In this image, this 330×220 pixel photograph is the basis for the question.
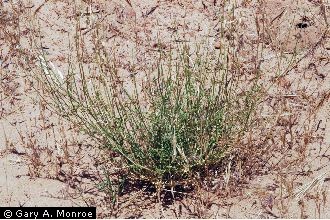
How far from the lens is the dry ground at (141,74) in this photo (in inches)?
110

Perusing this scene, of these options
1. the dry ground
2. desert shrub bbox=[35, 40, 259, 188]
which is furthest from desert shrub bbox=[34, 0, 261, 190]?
the dry ground

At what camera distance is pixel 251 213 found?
2.76 metres

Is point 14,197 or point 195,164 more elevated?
point 195,164

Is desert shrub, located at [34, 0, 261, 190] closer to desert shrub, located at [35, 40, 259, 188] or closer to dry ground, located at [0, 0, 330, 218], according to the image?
desert shrub, located at [35, 40, 259, 188]

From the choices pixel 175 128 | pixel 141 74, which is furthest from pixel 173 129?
pixel 141 74

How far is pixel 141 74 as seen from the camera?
145 inches

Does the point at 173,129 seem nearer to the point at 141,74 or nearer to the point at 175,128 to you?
the point at 175,128

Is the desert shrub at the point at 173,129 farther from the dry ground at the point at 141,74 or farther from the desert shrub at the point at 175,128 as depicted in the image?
the dry ground at the point at 141,74

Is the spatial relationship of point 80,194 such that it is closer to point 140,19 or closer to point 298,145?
point 298,145

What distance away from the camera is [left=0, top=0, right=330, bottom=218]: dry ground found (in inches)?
110

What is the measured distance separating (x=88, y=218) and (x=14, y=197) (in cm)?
44

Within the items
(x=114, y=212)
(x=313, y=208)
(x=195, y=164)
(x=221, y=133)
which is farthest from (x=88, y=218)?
(x=313, y=208)

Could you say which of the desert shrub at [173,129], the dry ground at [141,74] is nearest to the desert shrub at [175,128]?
the desert shrub at [173,129]

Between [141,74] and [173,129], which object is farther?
[141,74]
